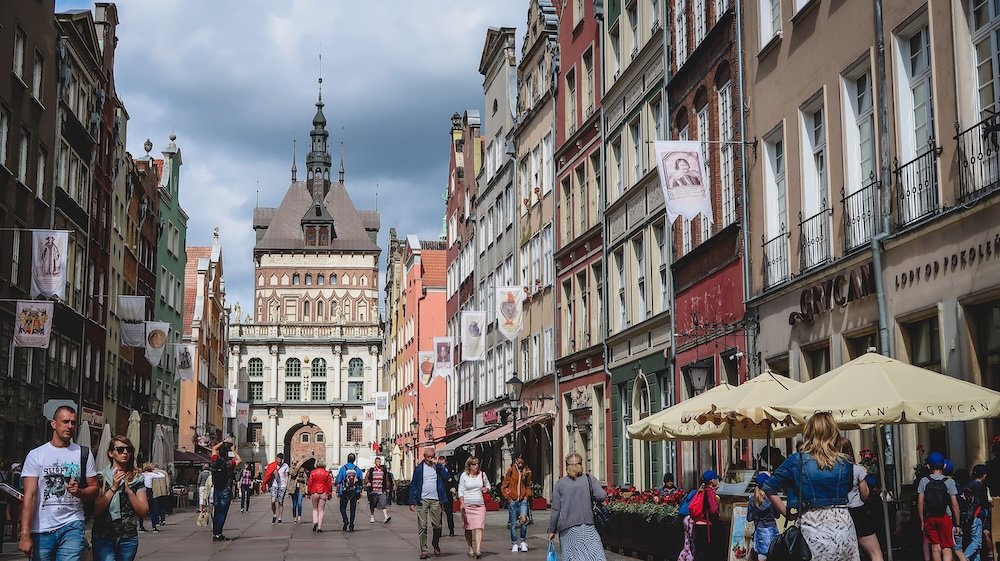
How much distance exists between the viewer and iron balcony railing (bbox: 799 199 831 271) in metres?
18.6

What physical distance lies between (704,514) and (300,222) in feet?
383

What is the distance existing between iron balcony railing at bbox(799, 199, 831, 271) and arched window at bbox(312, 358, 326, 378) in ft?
333

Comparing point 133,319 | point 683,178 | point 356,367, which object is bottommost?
point 683,178

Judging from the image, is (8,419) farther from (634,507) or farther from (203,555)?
(634,507)

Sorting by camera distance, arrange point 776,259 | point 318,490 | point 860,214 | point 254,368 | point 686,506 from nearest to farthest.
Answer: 1. point 686,506
2. point 860,214
3. point 776,259
4. point 318,490
5. point 254,368

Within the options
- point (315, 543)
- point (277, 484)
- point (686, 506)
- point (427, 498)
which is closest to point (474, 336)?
point (277, 484)

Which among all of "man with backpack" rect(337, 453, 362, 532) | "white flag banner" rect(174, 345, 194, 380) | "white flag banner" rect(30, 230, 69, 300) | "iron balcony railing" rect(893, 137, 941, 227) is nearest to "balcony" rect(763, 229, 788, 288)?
"iron balcony railing" rect(893, 137, 941, 227)

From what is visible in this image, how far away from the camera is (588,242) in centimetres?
3403

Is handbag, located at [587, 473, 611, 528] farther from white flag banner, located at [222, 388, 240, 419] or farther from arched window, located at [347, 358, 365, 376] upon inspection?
arched window, located at [347, 358, 365, 376]

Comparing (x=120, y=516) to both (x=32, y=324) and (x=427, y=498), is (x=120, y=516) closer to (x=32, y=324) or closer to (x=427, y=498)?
(x=427, y=498)

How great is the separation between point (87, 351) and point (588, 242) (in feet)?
61.2

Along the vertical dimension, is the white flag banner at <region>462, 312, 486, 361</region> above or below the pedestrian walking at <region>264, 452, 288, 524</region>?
above

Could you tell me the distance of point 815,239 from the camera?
19.0 meters

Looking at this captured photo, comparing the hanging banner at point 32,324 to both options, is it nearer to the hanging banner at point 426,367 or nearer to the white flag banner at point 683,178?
the white flag banner at point 683,178
